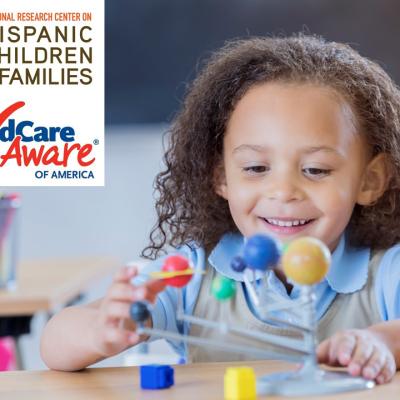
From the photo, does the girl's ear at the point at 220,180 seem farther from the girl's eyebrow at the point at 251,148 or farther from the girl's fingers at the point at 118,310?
the girl's fingers at the point at 118,310

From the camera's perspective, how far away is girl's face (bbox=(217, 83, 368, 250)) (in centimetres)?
109

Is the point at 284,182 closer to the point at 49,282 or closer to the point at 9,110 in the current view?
the point at 49,282

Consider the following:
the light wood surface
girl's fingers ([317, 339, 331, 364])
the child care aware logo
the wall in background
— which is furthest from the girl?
the wall in background

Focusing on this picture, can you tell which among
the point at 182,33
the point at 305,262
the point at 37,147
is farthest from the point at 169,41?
the point at 305,262

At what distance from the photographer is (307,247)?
2.41 ft

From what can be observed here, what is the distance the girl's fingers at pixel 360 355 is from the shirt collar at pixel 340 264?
31 cm

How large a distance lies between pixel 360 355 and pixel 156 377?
0.19 meters

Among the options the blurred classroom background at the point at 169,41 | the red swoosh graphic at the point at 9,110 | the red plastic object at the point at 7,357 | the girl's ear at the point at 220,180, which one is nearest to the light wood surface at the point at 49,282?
the red plastic object at the point at 7,357

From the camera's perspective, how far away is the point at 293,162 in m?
1.08

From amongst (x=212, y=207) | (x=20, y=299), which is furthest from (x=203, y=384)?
(x=20, y=299)

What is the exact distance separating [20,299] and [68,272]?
1.26 ft

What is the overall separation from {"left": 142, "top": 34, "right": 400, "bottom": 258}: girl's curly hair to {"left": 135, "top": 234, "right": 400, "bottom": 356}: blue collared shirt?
0.12 ft

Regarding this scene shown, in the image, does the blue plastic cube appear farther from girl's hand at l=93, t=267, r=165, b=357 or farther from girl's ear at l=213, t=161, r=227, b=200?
girl's ear at l=213, t=161, r=227, b=200

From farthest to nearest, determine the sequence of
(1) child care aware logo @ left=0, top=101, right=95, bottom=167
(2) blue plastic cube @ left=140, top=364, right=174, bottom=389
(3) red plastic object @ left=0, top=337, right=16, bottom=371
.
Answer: (3) red plastic object @ left=0, top=337, right=16, bottom=371 < (1) child care aware logo @ left=0, top=101, right=95, bottom=167 < (2) blue plastic cube @ left=140, top=364, right=174, bottom=389
